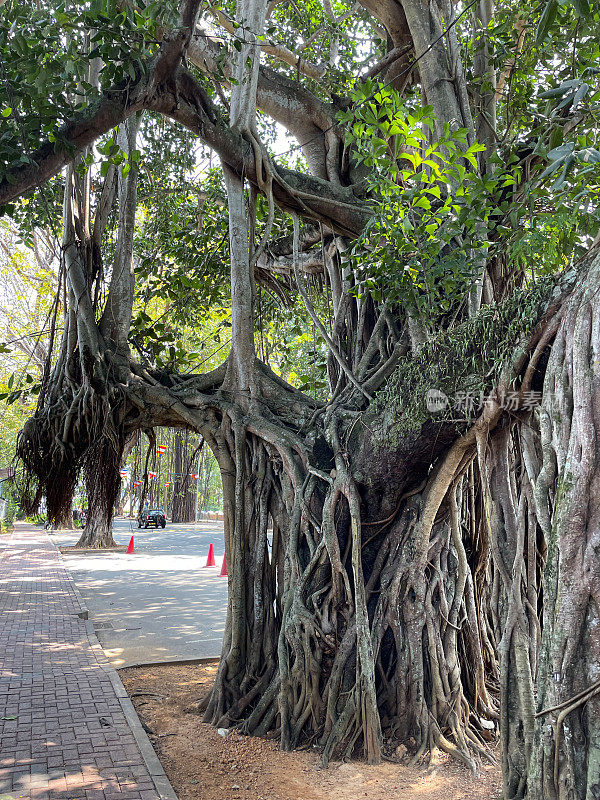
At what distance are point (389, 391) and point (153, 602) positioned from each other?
22.2ft

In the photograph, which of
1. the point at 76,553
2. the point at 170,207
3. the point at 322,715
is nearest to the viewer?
the point at 322,715

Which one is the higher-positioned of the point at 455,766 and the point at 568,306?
the point at 568,306

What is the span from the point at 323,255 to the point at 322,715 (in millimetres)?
3858

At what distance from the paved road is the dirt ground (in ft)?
6.46

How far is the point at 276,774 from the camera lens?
13.2ft

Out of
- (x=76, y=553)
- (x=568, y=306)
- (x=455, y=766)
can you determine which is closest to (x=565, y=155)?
(x=568, y=306)

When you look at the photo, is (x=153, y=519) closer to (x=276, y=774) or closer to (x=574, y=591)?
(x=276, y=774)

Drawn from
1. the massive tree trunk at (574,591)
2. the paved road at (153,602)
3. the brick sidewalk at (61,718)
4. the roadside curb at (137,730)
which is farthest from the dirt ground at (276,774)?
the paved road at (153,602)

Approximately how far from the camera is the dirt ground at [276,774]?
3.80m

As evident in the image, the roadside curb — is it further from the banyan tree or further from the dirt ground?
the banyan tree

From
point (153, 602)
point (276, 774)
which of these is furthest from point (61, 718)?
point (153, 602)

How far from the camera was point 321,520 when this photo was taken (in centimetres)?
471

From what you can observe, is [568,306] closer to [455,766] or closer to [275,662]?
[455,766]

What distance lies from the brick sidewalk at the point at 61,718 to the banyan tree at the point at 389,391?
0.86 meters
